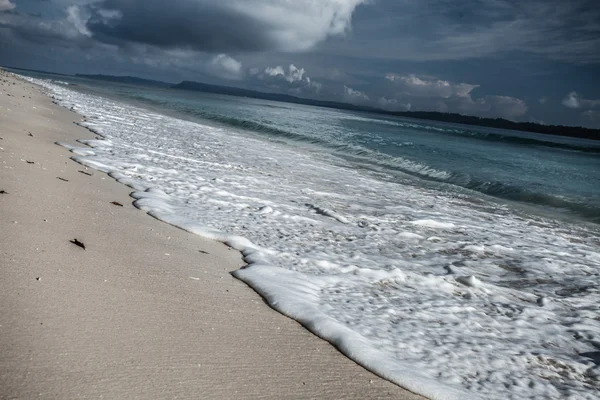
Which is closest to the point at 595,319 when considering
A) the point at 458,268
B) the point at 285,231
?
the point at 458,268

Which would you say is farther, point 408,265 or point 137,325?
point 408,265

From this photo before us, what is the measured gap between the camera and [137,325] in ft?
8.45

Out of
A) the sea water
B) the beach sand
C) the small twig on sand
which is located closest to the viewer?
the beach sand

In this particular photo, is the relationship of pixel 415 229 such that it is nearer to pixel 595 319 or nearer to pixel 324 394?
pixel 595 319

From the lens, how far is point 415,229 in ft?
21.1

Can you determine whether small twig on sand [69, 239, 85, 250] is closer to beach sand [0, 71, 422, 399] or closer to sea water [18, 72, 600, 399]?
beach sand [0, 71, 422, 399]

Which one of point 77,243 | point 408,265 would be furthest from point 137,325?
point 408,265

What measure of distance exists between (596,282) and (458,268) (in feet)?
5.28

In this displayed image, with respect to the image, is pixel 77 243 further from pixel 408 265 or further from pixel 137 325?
pixel 408 265

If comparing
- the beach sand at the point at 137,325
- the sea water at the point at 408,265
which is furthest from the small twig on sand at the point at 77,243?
the sea water at the point at 408,265

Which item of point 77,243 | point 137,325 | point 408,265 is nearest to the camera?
point 137,325

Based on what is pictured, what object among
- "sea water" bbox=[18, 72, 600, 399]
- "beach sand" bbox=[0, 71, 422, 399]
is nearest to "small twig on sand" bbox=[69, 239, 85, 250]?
"beach sand" bbox=[0, 71, 422, 399]

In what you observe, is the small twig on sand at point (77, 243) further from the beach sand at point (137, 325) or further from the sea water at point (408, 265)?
the sea water at point (408, 265)

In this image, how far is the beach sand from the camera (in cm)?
205
